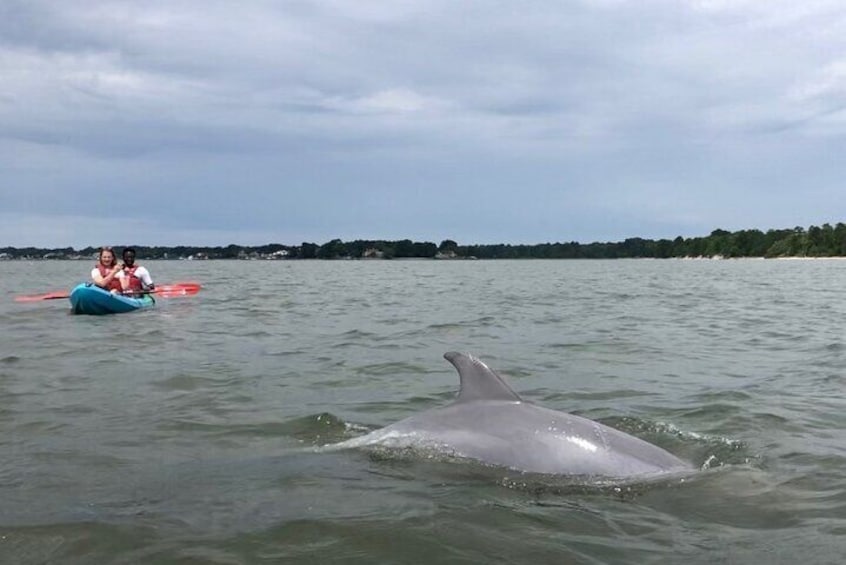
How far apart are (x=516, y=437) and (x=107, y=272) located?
1915cm

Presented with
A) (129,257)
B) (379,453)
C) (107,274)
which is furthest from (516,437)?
(129,257)

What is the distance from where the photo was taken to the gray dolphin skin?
20.1ft

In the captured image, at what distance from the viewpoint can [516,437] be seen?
20.7 ft

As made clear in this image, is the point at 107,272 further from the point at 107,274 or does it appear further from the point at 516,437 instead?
the point at 516,437

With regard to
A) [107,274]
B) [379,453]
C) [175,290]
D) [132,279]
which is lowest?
[379,453]

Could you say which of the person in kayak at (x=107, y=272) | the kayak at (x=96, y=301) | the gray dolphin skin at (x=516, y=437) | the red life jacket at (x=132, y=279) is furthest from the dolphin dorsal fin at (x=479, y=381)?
the red life jacket at (x=132, y=279)

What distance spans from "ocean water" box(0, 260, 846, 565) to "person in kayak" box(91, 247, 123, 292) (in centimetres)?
593

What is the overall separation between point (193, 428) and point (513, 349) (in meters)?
7.68

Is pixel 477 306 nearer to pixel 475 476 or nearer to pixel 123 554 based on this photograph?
pixel 475 476

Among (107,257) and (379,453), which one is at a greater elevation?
(107,257)

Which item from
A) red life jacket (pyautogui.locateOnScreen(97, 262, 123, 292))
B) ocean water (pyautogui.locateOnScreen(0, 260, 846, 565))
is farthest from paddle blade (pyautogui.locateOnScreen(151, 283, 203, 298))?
ocean water (pyautogui.locateOnScreen(0, 260, 846, 565))

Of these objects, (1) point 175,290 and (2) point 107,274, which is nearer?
(2) point 107,274

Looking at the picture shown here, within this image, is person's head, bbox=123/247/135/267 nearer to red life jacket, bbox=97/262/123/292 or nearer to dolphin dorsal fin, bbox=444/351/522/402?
red life jacket, bbox=97/262/123/292

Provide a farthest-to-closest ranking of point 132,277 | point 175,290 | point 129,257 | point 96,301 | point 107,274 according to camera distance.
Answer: point 175,290
point 132,277
point 129,257
point 107,274
point 96,301
